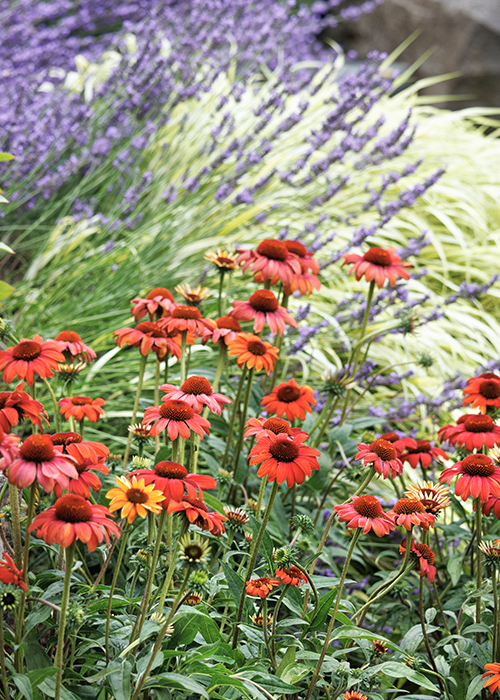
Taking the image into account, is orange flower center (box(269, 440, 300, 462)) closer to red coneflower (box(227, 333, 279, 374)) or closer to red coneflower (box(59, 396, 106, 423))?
red coneflower (box(227, 333, 279, 374))

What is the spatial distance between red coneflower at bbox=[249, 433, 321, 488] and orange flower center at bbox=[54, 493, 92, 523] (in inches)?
11.8

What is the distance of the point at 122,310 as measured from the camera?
2.28 metres

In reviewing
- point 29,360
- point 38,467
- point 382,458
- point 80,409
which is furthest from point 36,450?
point 382,458

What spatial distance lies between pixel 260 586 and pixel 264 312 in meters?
0.62

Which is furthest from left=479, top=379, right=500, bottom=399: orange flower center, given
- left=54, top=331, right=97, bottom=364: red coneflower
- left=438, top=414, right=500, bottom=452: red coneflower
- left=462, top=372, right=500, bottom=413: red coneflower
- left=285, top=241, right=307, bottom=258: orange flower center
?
left=54, top=331, right=97, bottom=364: red coneflower

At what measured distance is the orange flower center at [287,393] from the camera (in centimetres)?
133

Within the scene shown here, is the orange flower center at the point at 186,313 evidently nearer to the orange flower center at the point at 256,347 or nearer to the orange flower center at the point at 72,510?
the orange flower center at the point at 256,347

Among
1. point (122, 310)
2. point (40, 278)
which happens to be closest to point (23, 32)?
point (40, 278)

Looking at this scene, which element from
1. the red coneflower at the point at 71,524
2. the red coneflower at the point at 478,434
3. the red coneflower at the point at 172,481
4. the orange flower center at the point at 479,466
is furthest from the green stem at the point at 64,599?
the red coneflower at the point at 478,434

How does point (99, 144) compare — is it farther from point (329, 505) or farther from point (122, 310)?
point (329, 505)

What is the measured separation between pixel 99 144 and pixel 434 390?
6.06ft

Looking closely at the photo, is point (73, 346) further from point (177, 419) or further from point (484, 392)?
point (484, 392)

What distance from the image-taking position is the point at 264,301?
4.65 ft

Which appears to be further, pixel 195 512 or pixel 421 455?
pixel 421 455
